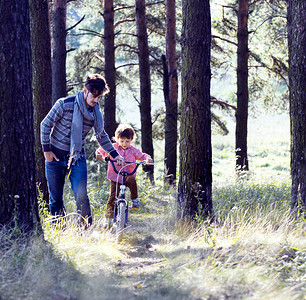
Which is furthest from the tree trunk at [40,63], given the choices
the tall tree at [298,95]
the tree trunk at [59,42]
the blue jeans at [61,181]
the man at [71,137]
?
the tall tree at [298,95]

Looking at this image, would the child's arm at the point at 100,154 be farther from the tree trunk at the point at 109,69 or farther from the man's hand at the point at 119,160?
the tree trunk at the point at 109,69

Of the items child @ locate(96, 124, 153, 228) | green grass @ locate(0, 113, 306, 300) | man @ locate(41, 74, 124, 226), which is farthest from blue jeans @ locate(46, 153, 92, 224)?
child @ locate(96, 124, 153, 228)

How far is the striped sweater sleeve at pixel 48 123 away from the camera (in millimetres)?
5562

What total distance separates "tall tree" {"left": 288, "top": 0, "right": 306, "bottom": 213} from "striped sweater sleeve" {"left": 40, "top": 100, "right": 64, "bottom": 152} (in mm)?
3573

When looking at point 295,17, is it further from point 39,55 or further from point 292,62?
point 39,55

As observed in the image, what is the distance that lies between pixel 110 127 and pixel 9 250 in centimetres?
905

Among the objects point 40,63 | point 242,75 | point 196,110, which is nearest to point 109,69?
point 242,75

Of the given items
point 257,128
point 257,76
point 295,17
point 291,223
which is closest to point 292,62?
point 295,17

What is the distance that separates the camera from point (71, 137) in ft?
18.4

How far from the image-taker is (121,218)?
608cm

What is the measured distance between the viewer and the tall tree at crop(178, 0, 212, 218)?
655 cm

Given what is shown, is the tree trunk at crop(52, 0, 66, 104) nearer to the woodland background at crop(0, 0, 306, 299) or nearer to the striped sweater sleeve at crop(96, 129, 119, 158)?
the woodland background at crop(0, 0, 306, 299)

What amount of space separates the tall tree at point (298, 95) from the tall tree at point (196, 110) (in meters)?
1.31

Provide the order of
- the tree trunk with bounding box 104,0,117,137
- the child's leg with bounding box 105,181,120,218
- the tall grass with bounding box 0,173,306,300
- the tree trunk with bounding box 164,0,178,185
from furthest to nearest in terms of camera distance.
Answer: the tree trunk with bounding box 164,0,178,185, the tree trunk with bounding box 104,0,117,137, the child's leg with bounding box 105,181,120,218, the tall grass with bounding box 0,173,306,300
